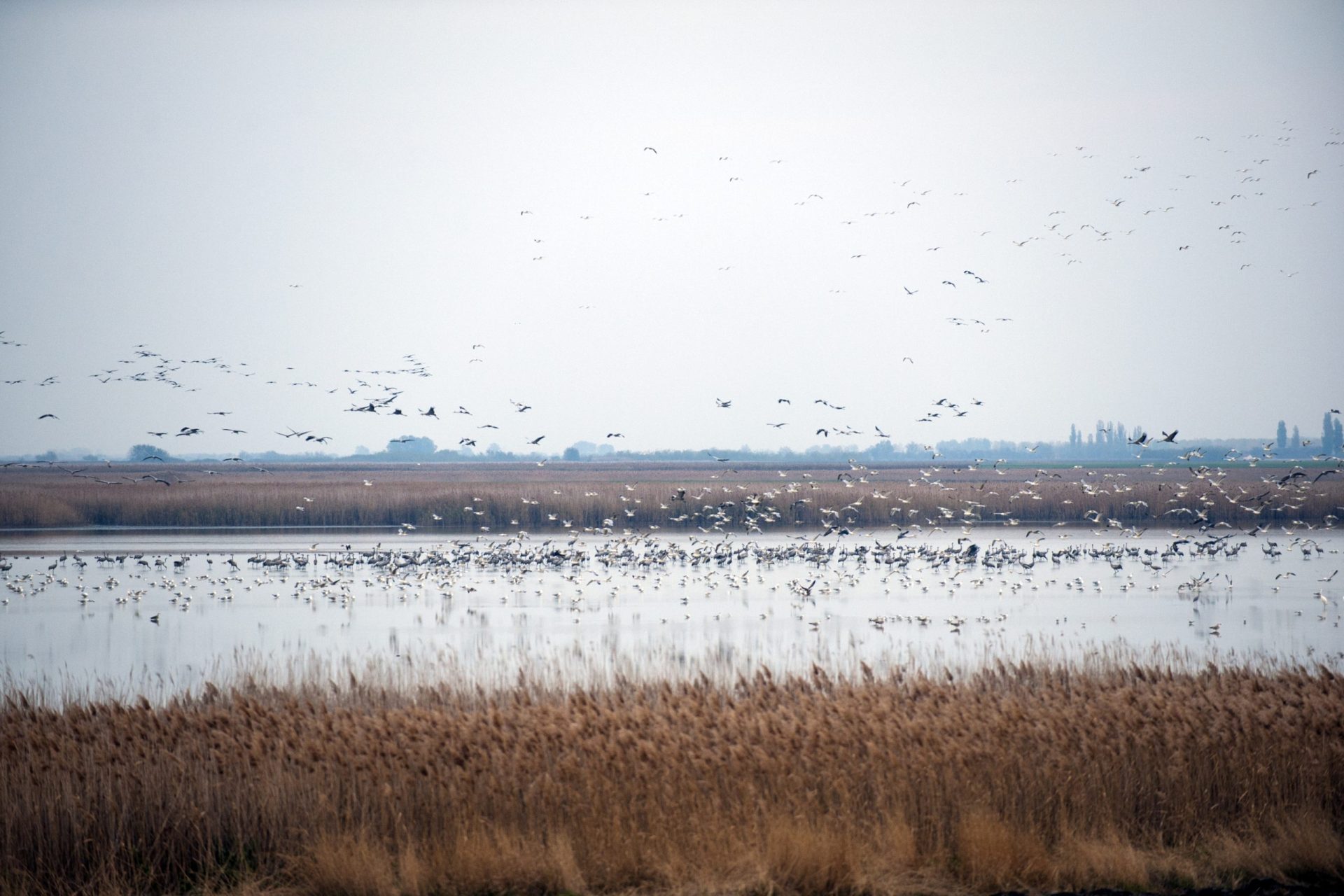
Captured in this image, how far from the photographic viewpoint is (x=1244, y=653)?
20.2 m

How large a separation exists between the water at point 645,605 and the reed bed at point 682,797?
5.11 metres

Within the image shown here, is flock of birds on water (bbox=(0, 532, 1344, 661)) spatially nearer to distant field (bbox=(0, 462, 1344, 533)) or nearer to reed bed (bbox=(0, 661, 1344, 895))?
distant field (bbox=(0, 462, 1344, 533))

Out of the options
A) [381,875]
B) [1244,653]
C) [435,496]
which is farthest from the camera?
[435,496]

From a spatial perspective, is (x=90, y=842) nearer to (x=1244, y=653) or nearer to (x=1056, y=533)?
(x=1244, y=653)

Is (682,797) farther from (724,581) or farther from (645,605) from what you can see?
(724,581)

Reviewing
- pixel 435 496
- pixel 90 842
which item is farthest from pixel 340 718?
pixel 435 496

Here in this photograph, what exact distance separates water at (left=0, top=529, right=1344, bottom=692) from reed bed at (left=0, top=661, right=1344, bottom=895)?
5113 mm

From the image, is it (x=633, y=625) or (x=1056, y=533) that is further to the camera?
(x=1056, y=533)

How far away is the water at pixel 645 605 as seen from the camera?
Answer: 20.4m

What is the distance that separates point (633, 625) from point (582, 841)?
48.3ft

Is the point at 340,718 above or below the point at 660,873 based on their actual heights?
above

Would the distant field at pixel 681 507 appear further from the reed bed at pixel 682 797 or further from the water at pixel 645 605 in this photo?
the reed bed at pixel 682 797

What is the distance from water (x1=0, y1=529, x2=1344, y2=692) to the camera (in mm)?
20438

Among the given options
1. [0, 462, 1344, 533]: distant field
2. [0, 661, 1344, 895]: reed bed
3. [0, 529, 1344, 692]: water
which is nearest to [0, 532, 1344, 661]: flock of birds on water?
[0, 529, 1344, 692]: water
